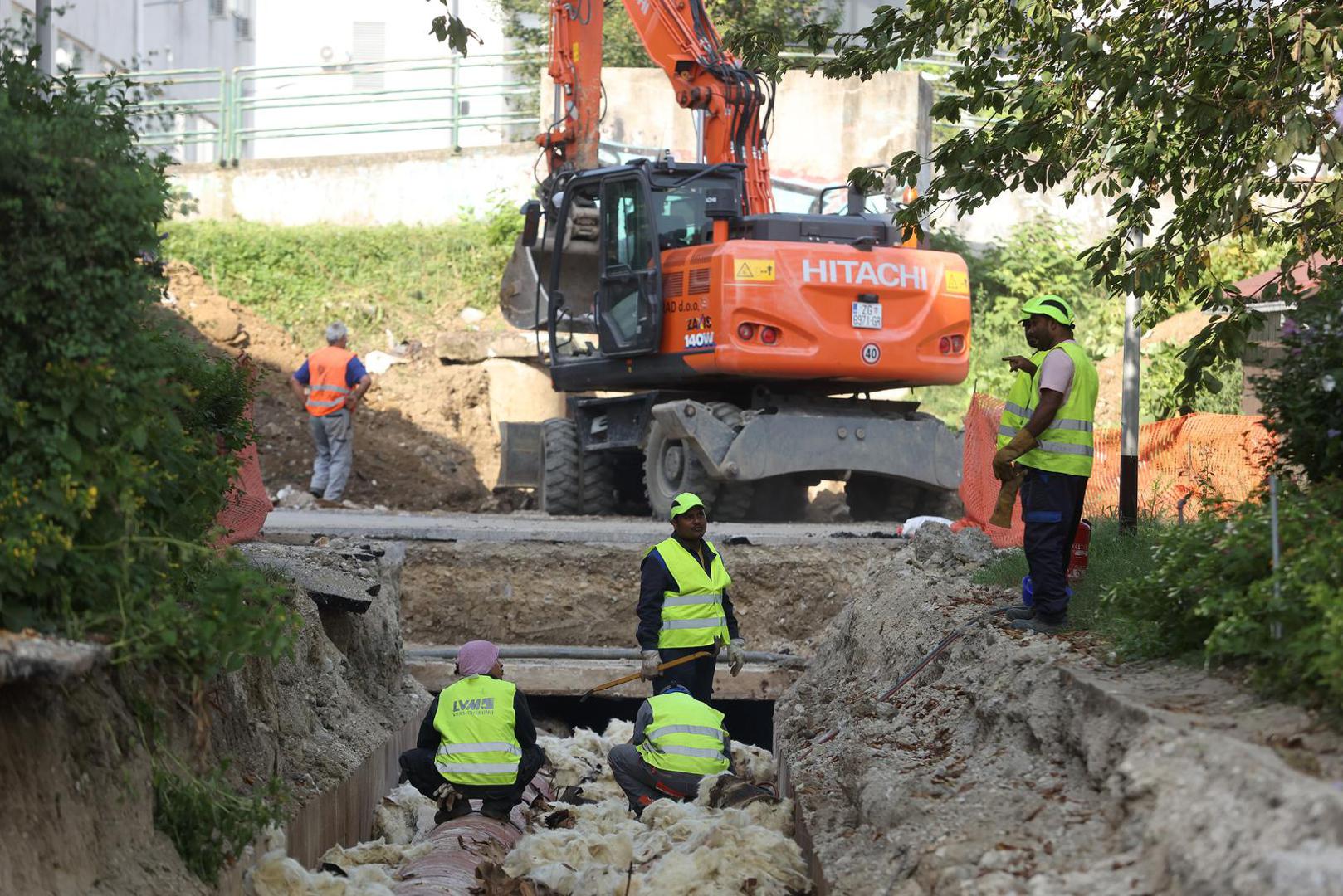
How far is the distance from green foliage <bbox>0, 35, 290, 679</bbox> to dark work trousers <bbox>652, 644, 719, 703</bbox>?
163 inches

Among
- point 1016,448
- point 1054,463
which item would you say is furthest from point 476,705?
point 1054,463

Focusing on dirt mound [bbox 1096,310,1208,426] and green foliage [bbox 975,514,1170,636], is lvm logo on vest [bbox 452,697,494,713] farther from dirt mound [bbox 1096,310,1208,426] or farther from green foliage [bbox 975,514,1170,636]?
dirt mound [bbox 1096,310,1208,426]

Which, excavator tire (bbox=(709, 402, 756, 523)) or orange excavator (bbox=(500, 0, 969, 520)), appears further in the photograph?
excavator tire (bbox=(709, 402, 756, 523))

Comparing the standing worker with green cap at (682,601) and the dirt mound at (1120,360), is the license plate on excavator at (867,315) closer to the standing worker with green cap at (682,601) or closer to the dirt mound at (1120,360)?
the standing worker with green cap at (682,601)

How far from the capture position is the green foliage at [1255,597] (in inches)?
188

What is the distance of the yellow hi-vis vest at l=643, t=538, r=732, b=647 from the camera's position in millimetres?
9234

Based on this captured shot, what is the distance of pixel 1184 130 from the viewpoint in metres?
8.16


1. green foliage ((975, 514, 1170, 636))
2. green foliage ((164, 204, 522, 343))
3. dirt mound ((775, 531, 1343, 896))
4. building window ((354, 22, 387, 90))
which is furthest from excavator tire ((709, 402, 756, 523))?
building window ((354, 22, 387, 90))

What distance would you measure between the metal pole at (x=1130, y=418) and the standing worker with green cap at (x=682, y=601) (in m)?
2.52

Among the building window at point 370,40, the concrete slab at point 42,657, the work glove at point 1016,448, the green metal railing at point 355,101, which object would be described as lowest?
the concrete slab at point 42,657

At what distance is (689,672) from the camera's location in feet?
30.9

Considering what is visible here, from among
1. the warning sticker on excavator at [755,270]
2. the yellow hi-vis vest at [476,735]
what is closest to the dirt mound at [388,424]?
the warning sticker on excavator at [755,270]

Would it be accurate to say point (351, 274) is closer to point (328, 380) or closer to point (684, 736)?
point (328, 380)

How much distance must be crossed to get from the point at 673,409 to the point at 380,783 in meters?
6.52
